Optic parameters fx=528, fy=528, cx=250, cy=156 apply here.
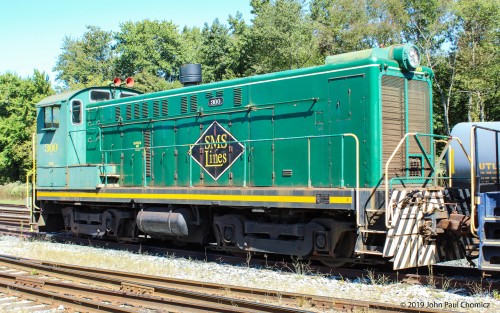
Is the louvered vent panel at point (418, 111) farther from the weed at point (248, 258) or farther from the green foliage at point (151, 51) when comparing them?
the green foliage at point (151, 51)

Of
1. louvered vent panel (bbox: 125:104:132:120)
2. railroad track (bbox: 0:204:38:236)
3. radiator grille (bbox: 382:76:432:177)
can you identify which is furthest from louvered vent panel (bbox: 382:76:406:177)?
railroad track (bbox: 0:204:38:236)

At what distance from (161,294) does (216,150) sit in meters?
3.94

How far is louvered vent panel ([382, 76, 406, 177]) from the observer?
338 inches

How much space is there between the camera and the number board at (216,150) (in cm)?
1030

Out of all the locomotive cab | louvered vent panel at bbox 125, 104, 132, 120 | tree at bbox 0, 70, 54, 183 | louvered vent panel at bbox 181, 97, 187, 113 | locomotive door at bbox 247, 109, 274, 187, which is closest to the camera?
locomotive door at bbox 247, 109, 274, 187

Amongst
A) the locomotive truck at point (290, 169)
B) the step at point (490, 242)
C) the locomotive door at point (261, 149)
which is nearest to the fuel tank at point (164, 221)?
the locomotive truck at point (290, 169)

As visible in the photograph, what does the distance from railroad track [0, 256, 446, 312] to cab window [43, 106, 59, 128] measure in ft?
17.1

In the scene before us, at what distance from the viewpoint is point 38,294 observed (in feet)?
24.5

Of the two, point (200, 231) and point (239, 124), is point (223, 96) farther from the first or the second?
point (200, 231)

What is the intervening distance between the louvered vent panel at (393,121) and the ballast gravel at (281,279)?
1.88 metres

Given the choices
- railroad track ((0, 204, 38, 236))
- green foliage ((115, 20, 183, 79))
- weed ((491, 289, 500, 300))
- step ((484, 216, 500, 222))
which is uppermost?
green foliage ((115, 20, 183, 79))

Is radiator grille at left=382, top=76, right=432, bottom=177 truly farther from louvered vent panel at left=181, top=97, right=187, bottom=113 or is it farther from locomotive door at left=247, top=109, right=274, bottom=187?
louvered vent panel at left=181, top=97, right=187, bottom=113

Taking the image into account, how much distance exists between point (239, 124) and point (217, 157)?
82 centimetres

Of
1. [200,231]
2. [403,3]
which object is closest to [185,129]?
[200,231]
